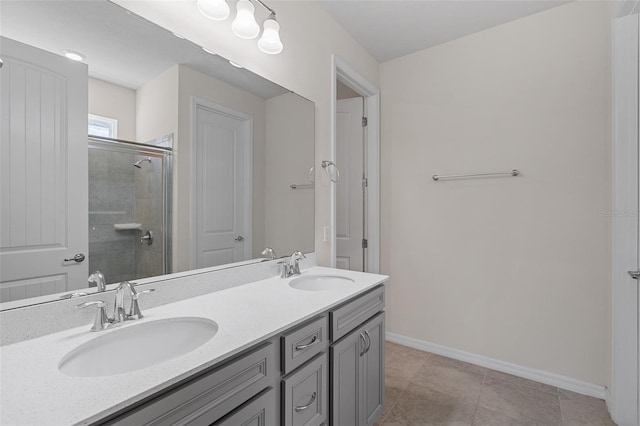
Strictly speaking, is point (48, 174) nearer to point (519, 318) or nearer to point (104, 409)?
point (104, 409)

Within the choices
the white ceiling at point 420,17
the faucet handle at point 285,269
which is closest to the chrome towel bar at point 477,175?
the white ceiling at point 420,17

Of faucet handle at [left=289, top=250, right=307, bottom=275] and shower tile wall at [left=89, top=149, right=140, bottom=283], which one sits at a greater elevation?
shower tile wall at [left=89, top=149, right=140, bottom=283]

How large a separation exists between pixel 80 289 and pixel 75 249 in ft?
0.42

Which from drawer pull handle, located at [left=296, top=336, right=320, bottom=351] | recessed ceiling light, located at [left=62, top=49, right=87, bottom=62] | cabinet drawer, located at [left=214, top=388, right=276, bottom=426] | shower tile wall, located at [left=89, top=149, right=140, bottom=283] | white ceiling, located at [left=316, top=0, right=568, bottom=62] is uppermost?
white ceiling, located at [left=316, top=0, right=568, bottom=62]

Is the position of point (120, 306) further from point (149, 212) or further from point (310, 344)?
point (310, 344)

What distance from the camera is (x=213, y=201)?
1356 millimetres

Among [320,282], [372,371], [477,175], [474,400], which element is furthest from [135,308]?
[477,175]

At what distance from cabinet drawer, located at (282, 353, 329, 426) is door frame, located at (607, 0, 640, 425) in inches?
67.0

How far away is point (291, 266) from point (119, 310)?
890 millimetres

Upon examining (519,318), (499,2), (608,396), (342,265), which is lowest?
(608,396)

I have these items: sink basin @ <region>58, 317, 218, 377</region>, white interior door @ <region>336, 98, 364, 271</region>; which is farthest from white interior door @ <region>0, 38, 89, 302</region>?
white interior door @ <region>336, 98, 364, 271</region>

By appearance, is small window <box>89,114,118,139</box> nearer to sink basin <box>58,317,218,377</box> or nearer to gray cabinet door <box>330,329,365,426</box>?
sink basin <box>58,317,218,377</box>

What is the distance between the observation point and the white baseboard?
1.93 metres

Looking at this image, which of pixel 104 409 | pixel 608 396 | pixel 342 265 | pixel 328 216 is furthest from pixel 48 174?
pixel 608 396
